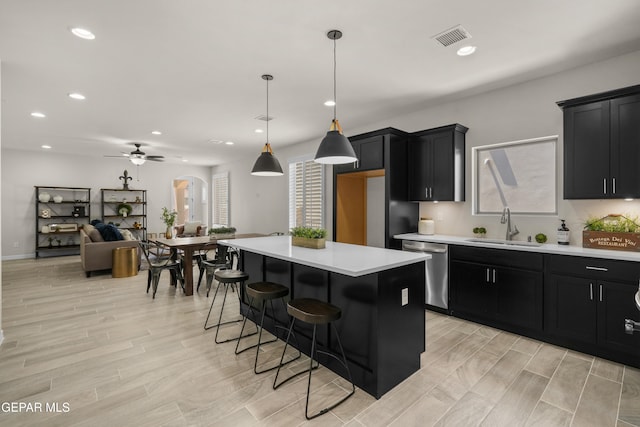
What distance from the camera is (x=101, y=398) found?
226 centimetres

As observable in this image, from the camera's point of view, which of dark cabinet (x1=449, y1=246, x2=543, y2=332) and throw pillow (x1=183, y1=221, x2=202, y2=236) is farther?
throw pillow (x1=183, y1=221, x2=202, y2=236)

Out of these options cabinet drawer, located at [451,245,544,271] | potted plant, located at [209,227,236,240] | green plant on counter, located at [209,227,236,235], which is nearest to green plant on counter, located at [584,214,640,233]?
cabinet drawer, located at [451,245,544,271]

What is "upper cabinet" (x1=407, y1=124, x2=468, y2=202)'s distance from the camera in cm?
412

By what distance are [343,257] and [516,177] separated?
2.73 m

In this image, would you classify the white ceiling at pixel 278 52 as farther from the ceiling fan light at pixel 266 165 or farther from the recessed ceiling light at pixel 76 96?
the ceiling fan light at pixel 266 165

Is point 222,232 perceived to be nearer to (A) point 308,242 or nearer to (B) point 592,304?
(A) point 308,242

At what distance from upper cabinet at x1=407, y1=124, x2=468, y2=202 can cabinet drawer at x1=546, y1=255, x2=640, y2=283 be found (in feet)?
4.58

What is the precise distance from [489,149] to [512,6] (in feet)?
6.71

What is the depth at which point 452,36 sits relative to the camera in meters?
2.73

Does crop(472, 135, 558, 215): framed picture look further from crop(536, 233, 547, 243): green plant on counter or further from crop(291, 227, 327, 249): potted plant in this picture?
crop(291, 227, 327, 249): potted plant

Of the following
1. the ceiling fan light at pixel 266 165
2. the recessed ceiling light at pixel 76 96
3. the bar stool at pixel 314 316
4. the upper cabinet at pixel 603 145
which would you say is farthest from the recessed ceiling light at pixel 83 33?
the upper cabinet at pixel 603 145

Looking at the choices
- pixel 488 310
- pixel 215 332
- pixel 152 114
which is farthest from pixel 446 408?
pixel 152 114

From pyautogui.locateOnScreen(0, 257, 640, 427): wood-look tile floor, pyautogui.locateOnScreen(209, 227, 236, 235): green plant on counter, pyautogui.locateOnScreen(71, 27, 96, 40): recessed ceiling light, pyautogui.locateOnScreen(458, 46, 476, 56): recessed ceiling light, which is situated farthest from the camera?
pyautogui.locateOnScreen(209, 227, 236, 235): green plant on counter

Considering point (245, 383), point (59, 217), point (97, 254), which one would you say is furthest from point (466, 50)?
point (59, 217)
